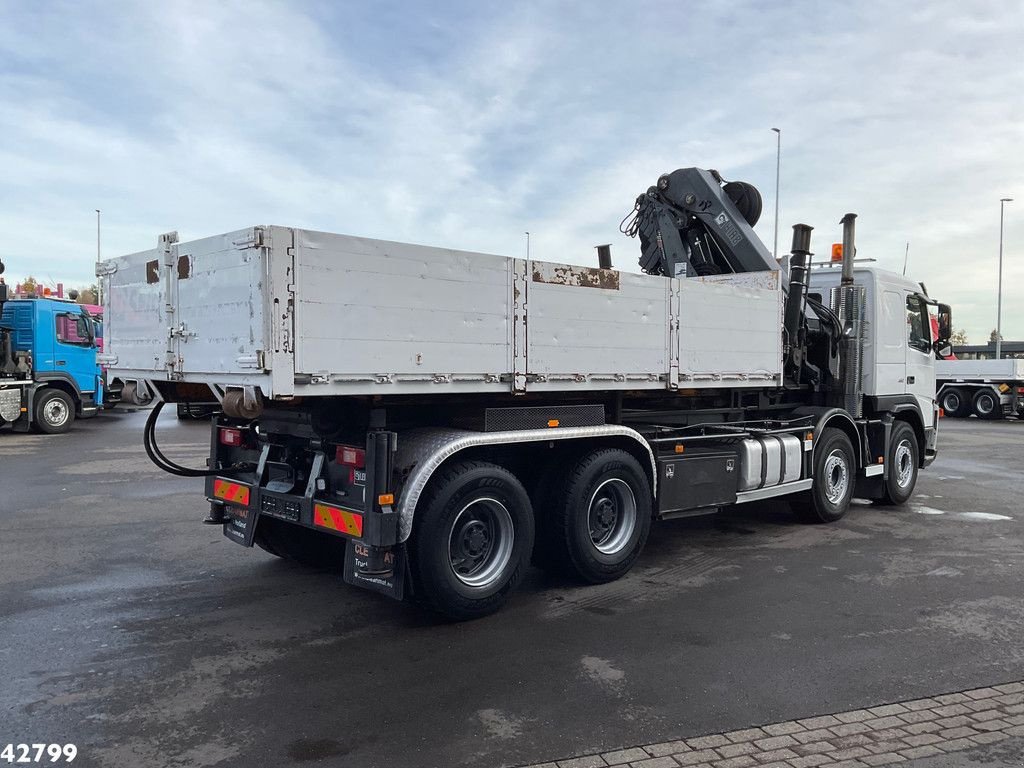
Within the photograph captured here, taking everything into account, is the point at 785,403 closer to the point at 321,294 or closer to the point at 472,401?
the point at 472,401

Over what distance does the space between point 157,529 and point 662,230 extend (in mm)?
6658

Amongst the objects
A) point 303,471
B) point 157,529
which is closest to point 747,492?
point 303,471

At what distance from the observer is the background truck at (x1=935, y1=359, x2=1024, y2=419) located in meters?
27.6

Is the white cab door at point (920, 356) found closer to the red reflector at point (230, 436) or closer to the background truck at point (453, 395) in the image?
the background truck at point (453, 395)

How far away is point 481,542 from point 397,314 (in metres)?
1.78

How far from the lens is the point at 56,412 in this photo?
63.9ft

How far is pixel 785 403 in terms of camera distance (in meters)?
9.84

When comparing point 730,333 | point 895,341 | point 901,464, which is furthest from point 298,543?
point 901,464

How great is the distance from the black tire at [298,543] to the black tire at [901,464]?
6940mm

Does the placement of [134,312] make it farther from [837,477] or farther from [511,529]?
[837,477]

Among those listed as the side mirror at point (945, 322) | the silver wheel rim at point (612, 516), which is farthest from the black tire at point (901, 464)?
the silver wheel rim at point (612, 516)

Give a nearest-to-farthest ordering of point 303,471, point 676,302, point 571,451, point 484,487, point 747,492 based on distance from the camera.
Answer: point 484,487 < point 303,471 < point 571,451 < point 676,302 < point 747,492

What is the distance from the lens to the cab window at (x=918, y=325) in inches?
413

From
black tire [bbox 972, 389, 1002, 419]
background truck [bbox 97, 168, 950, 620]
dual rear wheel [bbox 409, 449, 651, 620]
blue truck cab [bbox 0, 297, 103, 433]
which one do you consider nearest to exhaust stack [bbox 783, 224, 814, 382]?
background truck [bbox 97, 168, 950, 620]
